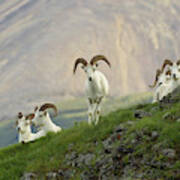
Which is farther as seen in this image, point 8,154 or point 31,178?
point 8,154

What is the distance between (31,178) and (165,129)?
16.6 feet

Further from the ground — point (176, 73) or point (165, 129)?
point (176, 73)

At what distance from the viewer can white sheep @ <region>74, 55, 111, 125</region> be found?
63.2 ft

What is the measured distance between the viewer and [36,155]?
17109 mm

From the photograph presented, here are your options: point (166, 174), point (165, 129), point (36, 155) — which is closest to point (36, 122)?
point (36, 155)

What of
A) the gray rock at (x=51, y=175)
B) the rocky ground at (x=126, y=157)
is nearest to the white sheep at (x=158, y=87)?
the rocky ground at (x=126, y=157)

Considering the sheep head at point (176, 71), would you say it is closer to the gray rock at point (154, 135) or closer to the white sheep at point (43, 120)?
the white sheep at point (43, 120)

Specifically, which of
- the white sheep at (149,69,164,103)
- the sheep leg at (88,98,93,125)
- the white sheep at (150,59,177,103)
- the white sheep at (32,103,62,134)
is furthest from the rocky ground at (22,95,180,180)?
the white sheep at (149,69,164,103)

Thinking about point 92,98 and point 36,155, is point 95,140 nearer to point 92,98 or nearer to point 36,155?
point 36,155

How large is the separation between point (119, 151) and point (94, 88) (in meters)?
6.46

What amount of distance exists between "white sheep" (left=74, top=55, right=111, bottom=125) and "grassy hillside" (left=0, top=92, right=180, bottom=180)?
97 centimetres

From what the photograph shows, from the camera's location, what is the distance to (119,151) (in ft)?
44.6

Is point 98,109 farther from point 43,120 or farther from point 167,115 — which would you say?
point 167,115

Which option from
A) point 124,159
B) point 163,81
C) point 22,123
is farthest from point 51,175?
point 163,81
